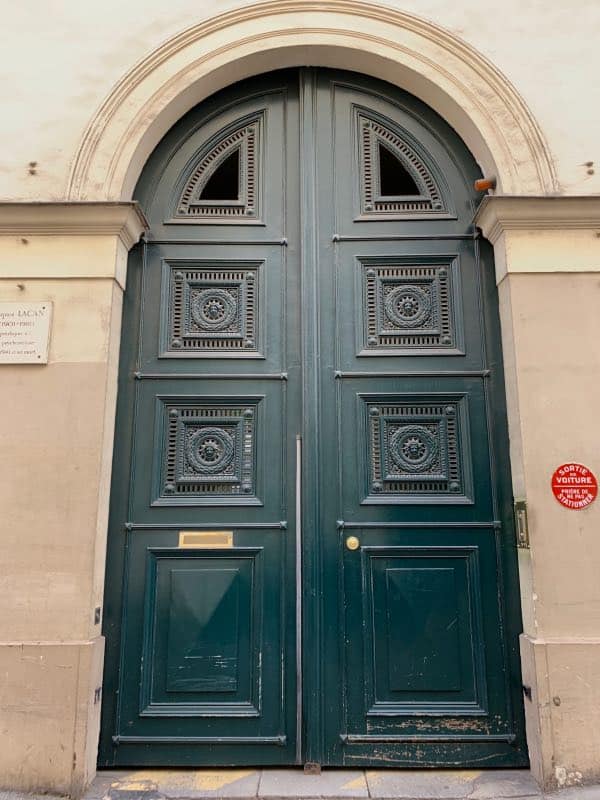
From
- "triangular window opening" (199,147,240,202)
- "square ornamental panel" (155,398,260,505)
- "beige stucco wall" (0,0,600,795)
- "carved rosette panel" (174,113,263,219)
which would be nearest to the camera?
"beige stucco wall" (0,0,600,795)

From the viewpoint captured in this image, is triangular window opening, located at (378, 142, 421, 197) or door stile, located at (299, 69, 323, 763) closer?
door stile, located at (299, 69, 323, 763)

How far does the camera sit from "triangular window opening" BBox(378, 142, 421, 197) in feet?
14.0

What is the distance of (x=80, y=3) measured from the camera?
162 inches

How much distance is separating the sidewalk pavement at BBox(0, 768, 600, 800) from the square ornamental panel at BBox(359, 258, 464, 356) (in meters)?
2.55

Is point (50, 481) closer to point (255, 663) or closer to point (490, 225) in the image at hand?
point (255, 663)

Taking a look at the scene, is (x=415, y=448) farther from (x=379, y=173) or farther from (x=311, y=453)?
(x=379, y=173)

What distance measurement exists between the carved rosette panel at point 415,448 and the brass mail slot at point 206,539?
958mm

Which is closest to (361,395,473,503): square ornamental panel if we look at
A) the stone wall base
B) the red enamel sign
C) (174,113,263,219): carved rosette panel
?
the red enamel sign

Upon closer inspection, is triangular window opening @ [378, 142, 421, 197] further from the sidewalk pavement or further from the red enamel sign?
the sidewalk pavement

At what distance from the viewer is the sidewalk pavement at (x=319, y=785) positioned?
3.14 m

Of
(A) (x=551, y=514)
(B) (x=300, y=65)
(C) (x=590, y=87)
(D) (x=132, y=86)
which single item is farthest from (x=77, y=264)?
(C) (x=590, y=87)

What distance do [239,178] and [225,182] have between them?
0.41ft

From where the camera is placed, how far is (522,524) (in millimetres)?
3494

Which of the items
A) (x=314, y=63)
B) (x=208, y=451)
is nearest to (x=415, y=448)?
(x=208, y=451)
